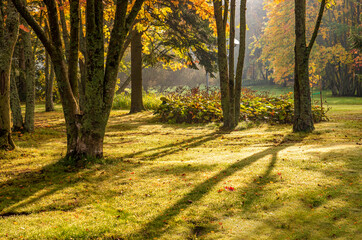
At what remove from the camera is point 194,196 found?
4387 mm

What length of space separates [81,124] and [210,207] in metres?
3.09

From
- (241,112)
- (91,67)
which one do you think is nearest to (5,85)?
(91,67)

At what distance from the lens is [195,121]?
1295 centimetres

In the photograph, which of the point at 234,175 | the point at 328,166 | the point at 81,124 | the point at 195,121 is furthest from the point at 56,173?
the point at 195,121

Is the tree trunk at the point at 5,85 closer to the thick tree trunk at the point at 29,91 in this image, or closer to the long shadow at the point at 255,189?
the thick tree trunk at the point at 29,91

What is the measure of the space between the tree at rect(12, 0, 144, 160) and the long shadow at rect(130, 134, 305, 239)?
2.36 metres

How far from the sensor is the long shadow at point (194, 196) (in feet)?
11.4

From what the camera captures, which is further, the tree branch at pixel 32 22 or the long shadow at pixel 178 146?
the long shadow at pixel 178 146

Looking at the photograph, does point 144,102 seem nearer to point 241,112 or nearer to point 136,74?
point 136,74

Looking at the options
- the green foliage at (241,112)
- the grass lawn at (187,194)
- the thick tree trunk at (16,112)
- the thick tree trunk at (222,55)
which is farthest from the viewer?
the green foliage at (241,112)

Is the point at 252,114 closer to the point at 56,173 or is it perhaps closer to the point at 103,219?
the point at 56,173

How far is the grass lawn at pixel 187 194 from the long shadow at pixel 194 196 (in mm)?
11

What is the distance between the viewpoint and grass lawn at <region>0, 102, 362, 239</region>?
3.43 meters

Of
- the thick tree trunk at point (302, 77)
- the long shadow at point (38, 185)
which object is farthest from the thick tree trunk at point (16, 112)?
the thick tree trunk at point (302, 77)
